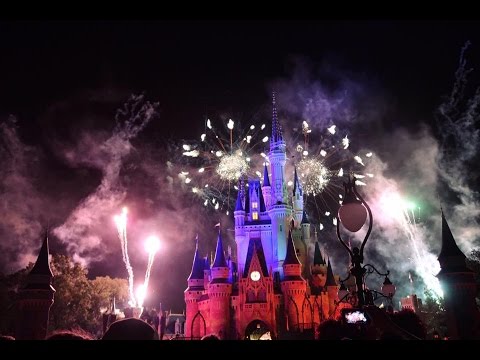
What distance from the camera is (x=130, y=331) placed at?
470cm

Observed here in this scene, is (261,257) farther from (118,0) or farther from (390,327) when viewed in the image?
(118,0)

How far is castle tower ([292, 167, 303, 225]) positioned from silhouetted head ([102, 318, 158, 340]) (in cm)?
6910

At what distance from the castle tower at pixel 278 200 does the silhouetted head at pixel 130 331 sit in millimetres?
62591

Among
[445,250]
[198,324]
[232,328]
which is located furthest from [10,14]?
[198,324]

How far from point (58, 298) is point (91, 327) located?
11.4 metres

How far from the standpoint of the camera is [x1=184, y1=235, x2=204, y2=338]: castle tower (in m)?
64.0

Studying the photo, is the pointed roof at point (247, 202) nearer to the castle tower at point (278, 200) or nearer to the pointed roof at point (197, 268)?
the castle tower at point (278, 200)

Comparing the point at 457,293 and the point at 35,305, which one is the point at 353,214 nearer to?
the point at 457,293

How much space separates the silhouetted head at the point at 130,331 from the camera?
15.3ft

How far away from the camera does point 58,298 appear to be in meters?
61.6

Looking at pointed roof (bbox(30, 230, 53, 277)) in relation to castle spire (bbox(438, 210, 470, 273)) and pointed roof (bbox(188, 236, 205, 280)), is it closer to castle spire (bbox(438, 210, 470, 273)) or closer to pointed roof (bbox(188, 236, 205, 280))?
pointed roof (bbox(188, 236, 205, 280))

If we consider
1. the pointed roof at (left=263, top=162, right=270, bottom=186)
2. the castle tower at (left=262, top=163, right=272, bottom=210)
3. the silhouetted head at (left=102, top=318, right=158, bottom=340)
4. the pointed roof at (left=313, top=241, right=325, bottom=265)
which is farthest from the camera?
the pointed roof at (left=263, top=162, right=270, bottom=186)

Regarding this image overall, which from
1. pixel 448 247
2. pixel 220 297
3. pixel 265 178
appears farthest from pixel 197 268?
pixel 448 247

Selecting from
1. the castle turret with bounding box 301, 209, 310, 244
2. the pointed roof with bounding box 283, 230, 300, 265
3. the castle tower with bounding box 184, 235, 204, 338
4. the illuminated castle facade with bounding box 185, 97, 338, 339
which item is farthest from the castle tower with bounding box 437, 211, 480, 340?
the castle tower with bounding box 184, 235, 204, 338
